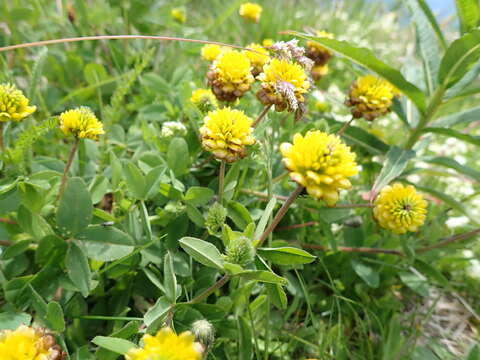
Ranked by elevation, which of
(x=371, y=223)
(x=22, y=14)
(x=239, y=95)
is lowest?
(x=371, y=223)

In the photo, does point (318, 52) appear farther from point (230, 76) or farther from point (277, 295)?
point (277, 295)

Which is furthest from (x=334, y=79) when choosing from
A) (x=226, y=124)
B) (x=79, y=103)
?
(x=226, y=124)

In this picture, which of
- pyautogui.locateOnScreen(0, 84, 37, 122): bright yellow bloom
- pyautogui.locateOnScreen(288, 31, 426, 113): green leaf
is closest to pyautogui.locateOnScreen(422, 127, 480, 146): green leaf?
pyautogui.locateOnScreen(288, 31, 426, 113): green leaf

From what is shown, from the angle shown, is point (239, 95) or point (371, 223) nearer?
point (239, 95)

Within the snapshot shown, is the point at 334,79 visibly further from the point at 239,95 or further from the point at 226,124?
the point at 226,124

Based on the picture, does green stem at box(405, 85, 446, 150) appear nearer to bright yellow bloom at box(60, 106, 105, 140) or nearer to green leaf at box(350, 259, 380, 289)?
green leaf at box(350, 259, 380, 289)

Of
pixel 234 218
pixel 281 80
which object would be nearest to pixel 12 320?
pixel 234 218

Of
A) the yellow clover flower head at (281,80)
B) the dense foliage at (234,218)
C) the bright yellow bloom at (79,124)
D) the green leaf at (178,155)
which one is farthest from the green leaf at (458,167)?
the bright yellow bloom at (79,124)
